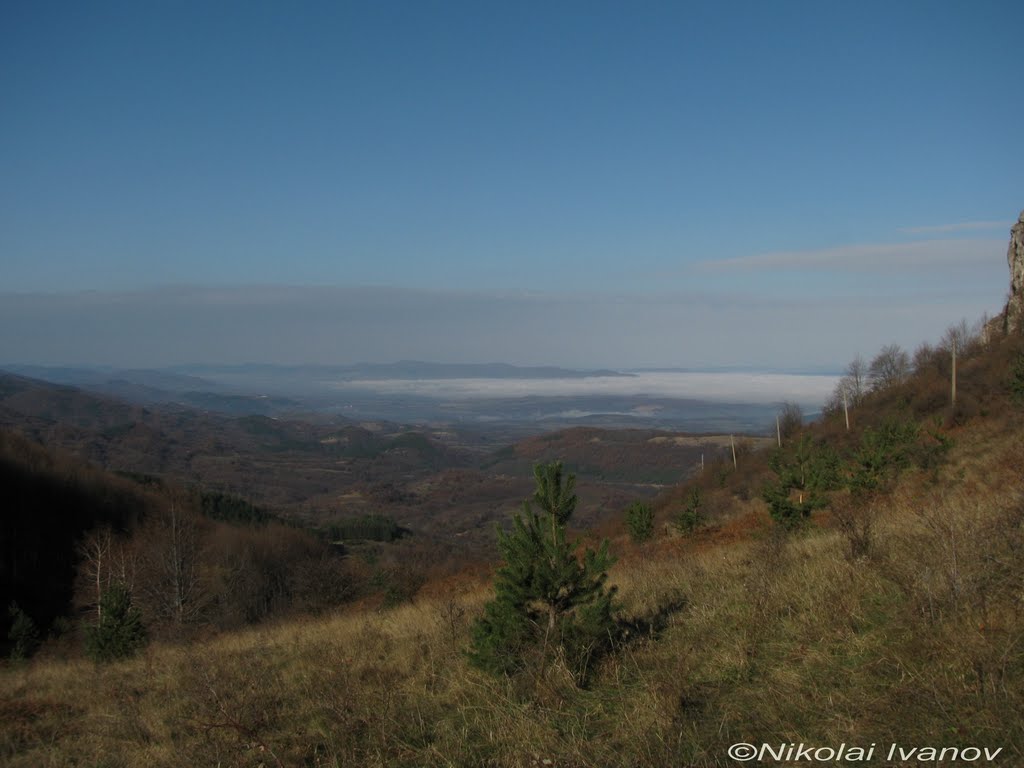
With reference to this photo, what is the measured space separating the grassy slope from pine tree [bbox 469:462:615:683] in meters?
0.21

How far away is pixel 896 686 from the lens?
11.2ft

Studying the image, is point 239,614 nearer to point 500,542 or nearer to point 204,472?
point 500,542

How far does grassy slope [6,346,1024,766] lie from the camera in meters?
3.28

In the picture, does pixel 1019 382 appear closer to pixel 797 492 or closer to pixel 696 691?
pixel 797 492

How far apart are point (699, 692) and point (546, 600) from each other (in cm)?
136

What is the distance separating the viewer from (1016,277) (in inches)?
1778

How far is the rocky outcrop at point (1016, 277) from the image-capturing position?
43.8 meters

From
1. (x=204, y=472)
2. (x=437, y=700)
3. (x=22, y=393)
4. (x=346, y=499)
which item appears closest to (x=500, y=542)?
(x=437, y=700)

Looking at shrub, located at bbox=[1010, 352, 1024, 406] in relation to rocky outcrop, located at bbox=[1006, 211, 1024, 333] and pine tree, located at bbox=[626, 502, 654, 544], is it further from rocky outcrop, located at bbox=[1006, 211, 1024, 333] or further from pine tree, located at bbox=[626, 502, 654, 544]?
rocky outcrop, located at bbox=[1006, 211, 1024, 333]

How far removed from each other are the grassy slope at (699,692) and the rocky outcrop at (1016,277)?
47.9 meters

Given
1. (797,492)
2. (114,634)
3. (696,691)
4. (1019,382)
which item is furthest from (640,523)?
(696,691)

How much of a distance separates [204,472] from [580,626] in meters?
131

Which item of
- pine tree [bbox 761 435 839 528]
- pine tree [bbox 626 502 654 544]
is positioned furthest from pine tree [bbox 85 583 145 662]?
pine tree [bbox 626 502 654 544]

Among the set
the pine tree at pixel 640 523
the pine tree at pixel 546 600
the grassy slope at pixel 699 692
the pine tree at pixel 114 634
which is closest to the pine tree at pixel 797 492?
the grassy slope at pixel 699 692
